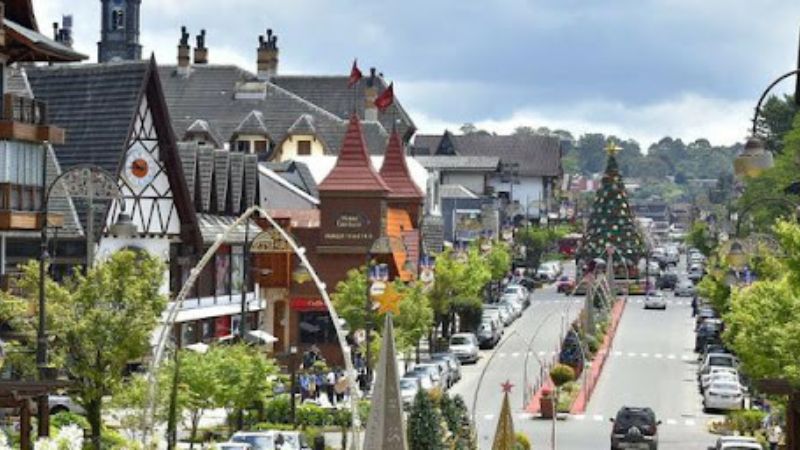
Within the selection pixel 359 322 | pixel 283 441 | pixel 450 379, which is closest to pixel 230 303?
pixel 359 322

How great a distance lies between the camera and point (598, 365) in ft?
297

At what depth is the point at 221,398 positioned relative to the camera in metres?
53.3

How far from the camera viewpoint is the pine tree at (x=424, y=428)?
4644 centimetres

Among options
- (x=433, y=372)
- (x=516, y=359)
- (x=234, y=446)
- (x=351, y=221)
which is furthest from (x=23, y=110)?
(x=516, y=359)

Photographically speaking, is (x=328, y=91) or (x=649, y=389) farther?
(x=328, y=91)

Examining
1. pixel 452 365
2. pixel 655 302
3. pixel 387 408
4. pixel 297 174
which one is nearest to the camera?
pixel 387 408

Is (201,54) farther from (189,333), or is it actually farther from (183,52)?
(189,333)

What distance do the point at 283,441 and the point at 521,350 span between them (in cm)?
5035

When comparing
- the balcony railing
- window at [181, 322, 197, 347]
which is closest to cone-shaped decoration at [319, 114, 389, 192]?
window at [181, 322, 197, 347]

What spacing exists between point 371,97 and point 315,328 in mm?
51177

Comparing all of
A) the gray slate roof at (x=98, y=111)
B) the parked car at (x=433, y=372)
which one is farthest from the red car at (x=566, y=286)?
the gray slate roof at (x=98, y=111)

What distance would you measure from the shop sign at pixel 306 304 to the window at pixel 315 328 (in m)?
0.24

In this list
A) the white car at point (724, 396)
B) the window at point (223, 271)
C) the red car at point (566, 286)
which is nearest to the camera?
the white car at point (724, 396)

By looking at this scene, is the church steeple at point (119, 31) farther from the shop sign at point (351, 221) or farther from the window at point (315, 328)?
the window at point (315, 328)
